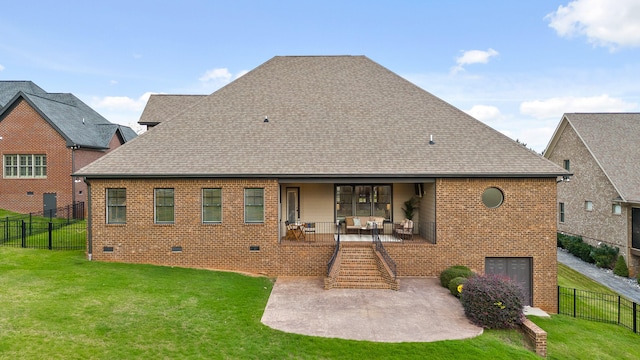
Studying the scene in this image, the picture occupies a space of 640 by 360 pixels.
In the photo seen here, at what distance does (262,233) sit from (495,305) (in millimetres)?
8078

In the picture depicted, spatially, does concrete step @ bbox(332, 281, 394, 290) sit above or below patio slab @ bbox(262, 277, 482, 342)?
above

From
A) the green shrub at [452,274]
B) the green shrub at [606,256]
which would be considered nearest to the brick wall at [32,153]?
the green shrub at [452,274]

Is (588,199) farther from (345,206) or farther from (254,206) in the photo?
(254,206)

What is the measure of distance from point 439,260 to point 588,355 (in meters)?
5.04

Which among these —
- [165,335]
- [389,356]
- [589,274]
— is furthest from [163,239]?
[589,274]

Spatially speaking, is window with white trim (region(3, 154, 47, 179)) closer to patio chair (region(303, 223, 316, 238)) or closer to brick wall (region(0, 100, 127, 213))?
brick wall (region(0, 100, 127, 213))

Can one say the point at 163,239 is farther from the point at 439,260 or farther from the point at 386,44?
the point at 386,44

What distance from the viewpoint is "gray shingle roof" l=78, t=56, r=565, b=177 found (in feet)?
41.2

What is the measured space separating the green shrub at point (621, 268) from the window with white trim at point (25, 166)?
3776cm

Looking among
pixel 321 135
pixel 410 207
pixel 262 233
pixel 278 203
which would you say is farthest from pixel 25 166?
pixel 410 207

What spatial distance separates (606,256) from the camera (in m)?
21.1

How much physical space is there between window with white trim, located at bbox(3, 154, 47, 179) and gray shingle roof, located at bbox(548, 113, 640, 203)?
38.4 metres

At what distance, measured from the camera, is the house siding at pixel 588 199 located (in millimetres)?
20938

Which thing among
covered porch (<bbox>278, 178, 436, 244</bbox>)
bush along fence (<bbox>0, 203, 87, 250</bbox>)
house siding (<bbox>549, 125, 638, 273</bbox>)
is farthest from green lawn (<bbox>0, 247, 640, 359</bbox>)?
house siding (<bbox>549, 125, 638, 273</bbox>)
